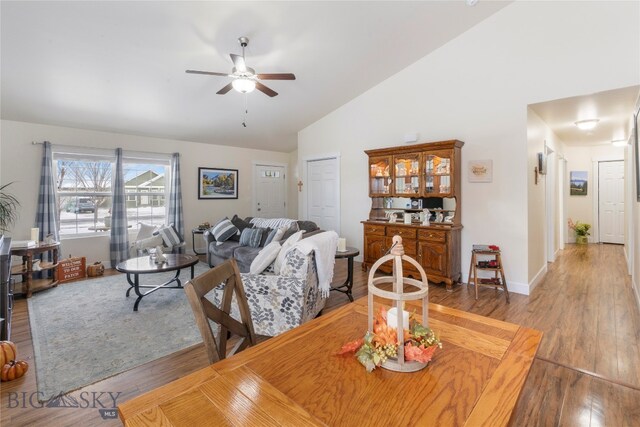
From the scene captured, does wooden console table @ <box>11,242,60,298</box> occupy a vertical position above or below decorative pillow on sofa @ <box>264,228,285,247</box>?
below

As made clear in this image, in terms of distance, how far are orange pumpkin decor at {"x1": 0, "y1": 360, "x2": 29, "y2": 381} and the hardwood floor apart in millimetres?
43

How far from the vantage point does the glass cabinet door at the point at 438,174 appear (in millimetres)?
4301

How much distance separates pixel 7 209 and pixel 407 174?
577 centimetres

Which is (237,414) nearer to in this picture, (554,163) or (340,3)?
(340,3)

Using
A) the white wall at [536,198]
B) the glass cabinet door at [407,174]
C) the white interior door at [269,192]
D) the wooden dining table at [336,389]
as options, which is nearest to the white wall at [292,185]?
the white interior door at [269,192]

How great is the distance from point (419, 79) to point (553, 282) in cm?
348

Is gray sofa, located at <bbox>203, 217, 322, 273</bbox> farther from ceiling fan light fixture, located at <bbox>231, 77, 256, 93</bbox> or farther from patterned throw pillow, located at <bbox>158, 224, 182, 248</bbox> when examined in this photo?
ceiling fan light fixture, located at <bbox>231, 77, 256, 93</bbox>

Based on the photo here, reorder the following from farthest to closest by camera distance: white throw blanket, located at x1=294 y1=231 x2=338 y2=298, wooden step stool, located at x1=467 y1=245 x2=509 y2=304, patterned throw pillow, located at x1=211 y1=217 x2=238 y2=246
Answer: patterned throw pillow, located at x1=211 y1=217 x2=238 y2=246, wooden step stool, located at x1=467 y1=245 x2=509 y2=304, white throw blanket, located at x1=294 y1=231 x2=338 y2=298

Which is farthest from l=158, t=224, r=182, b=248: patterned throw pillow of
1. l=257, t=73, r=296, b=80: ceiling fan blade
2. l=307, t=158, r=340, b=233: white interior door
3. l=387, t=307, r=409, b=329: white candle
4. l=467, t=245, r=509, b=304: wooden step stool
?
l=387, t=307, r=409, b=329: white candle

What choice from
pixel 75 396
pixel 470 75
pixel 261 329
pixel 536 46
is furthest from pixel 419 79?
pixel 75 396

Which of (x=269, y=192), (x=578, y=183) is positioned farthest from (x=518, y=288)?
(x=269, y=192)

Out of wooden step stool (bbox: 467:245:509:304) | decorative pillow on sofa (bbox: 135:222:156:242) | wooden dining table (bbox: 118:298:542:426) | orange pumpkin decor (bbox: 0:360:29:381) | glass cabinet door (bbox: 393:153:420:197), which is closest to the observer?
wooden dining table (bbox: 118:298:542:426)

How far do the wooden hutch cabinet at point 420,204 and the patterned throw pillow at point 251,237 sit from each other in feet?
5.63

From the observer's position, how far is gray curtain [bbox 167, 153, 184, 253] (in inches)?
237
